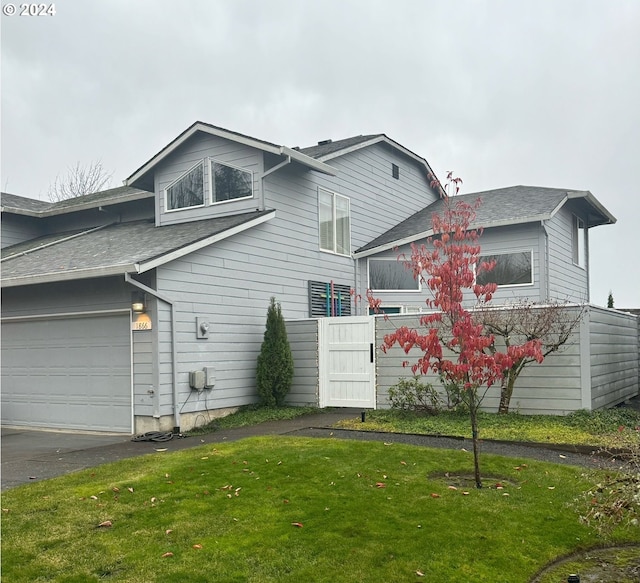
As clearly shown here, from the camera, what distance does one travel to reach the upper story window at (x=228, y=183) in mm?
13734

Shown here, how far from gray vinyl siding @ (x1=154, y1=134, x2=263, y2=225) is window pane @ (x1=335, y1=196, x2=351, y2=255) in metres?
3.29

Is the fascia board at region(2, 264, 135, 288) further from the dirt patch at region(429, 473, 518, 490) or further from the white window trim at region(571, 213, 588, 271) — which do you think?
the white window trim at region(571, 213, 588, 271)

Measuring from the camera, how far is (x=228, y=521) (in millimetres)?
5262

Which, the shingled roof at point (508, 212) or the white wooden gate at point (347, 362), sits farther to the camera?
the shingled roof at point (508, 212)

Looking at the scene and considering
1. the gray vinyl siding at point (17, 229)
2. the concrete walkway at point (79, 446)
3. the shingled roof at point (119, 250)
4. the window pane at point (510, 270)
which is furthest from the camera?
the gray vinyl siding at point (17, 229)

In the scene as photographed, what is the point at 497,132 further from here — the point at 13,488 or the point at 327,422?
the point at 13,488

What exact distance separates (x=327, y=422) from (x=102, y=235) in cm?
821

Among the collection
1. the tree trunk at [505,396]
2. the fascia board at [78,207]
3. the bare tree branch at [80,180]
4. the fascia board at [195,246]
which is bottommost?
the tree trunk at [505,396]

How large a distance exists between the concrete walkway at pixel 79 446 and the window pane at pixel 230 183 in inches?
210

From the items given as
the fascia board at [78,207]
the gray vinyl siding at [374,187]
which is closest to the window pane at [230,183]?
the gray vinyl siding at [374,187]

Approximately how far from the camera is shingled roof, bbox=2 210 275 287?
10.6 m

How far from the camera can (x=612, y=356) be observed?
1173 centimetres

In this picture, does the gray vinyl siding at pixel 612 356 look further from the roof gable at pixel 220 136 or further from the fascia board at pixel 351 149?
the fascia board at pixel 351 149

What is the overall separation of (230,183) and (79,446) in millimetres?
6740
